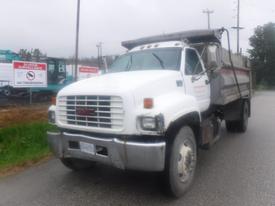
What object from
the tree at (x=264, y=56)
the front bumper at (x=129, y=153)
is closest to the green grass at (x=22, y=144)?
the front bumper at (x=129, y=153)

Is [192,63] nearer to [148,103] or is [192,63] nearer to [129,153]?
[148,103]

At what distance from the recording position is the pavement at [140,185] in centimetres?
470

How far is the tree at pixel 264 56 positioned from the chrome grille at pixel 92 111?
58622 millimetres

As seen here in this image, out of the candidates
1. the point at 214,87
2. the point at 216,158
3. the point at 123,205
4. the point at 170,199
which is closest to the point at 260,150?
the point at 216,158

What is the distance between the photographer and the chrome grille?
4.47 m

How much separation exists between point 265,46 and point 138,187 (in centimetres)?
6209

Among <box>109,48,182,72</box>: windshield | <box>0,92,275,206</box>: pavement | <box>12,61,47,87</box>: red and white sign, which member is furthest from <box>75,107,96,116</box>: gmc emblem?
<box>12,61,47,87</box>: red and white sign

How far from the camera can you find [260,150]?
752 centimetres

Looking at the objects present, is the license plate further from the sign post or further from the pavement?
the sign post

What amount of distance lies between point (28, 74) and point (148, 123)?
1473cm

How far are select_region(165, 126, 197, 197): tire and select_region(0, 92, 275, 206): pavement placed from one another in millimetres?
168

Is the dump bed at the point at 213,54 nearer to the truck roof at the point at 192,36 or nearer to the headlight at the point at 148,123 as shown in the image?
the truck roof at the point at 192,36

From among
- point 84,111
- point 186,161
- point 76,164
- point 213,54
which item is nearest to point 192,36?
point 213,54

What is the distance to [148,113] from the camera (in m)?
4.34
